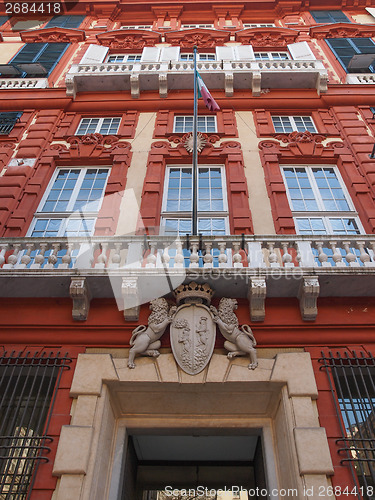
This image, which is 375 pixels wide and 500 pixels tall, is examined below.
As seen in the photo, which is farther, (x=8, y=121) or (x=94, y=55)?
(x=94, y=55)

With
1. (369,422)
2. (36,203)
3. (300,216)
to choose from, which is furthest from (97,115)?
(369,422)

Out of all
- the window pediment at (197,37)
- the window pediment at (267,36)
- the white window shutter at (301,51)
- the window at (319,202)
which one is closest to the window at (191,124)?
the window at (319,202)

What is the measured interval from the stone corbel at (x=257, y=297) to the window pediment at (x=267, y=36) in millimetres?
14589

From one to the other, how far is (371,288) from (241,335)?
9.19 feet

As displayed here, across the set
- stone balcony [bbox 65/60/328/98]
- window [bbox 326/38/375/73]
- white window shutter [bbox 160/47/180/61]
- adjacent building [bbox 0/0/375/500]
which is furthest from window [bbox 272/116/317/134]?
white window shutter [bbox 160/47/180/61]

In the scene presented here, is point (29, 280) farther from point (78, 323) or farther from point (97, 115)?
point (97, 115)

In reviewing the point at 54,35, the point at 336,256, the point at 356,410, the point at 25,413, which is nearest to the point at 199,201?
the point at 336,256

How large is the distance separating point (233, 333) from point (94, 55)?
14.0 m

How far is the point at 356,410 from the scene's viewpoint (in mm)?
7406

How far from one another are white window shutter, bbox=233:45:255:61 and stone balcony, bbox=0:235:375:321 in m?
10.1

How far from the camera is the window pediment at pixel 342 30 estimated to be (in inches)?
761

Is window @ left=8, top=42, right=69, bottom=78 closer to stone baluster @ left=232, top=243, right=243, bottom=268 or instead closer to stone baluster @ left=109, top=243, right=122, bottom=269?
stone baluster @ left=109, top=243, right=122, bottom=269

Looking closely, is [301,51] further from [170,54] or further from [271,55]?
[170,54]

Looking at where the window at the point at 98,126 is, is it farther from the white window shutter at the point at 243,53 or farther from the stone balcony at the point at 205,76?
the white window shutter at the point at 243,53
